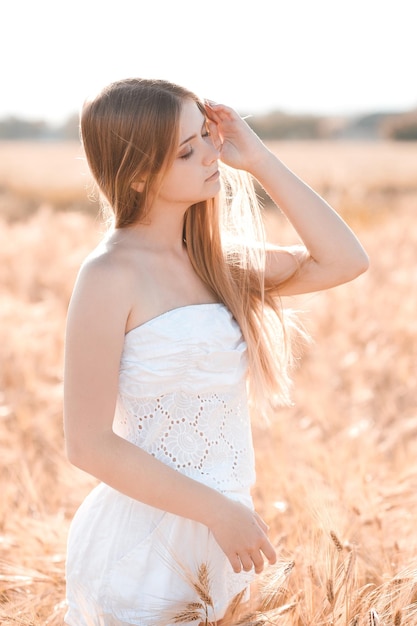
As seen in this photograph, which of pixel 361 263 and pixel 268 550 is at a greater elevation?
pixel 361 263

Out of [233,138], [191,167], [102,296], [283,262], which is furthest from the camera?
[283,262]

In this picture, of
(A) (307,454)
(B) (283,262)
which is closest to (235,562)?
(B) (283,262)

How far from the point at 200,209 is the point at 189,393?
0.41m

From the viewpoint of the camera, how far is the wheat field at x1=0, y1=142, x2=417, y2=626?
1649mm

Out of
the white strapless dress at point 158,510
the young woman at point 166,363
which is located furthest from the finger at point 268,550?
the white strapless dress at point 158,510

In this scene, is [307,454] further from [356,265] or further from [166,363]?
[166,363]

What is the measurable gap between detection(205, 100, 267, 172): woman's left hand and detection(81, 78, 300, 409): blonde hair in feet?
0.28

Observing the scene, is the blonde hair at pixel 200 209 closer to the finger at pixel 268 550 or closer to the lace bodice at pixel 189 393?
the lace bodice at pixel 189 393

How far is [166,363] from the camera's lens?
1510 mm

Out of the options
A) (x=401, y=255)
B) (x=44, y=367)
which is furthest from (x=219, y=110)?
(x=401, y=255)

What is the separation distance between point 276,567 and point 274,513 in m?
0.76

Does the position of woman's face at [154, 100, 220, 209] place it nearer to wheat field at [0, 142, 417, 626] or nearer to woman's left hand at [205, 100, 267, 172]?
woman's left hand at [205, 100, 267, 172]

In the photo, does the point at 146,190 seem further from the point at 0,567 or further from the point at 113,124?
the point at 0,567

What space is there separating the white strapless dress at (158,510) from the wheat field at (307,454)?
12cm
